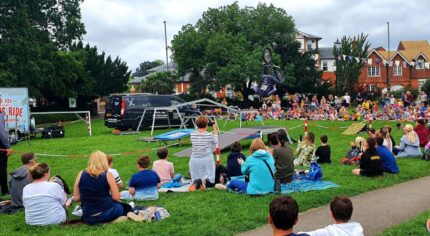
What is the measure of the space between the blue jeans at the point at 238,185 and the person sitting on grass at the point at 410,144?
22.3 ft

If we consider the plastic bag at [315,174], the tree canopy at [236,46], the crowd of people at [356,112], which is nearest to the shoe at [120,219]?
the plastic bag at [315,174]

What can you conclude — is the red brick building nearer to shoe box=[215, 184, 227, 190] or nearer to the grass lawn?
the grass lawn

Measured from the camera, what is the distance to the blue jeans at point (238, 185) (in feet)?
30.4

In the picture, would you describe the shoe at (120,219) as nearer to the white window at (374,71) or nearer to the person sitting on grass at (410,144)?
the person sitting on grass at (410,144)

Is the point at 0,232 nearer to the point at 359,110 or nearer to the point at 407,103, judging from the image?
the point at 359,110

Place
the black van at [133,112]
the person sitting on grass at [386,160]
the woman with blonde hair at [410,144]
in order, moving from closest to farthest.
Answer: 1. the person sitting on grass at [386,160]
2. the woman with blonde hair at [410,144]
3. the black van at [133,112]

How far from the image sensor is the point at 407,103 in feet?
114

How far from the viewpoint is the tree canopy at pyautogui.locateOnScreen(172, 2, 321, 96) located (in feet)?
161

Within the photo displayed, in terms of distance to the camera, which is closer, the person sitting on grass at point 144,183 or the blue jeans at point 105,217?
the blue jeans at point 105,217

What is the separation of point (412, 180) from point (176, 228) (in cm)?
620

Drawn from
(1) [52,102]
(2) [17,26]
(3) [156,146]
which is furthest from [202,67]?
(3) [156,146]

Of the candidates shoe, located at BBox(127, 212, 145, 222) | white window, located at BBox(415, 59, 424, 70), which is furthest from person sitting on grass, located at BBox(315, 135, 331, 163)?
Answer: white window, located at BBox(415, 59, 424, 70)

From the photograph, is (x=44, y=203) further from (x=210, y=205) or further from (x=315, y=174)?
(x=315, y=174)

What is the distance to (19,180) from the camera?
27.7 feet
